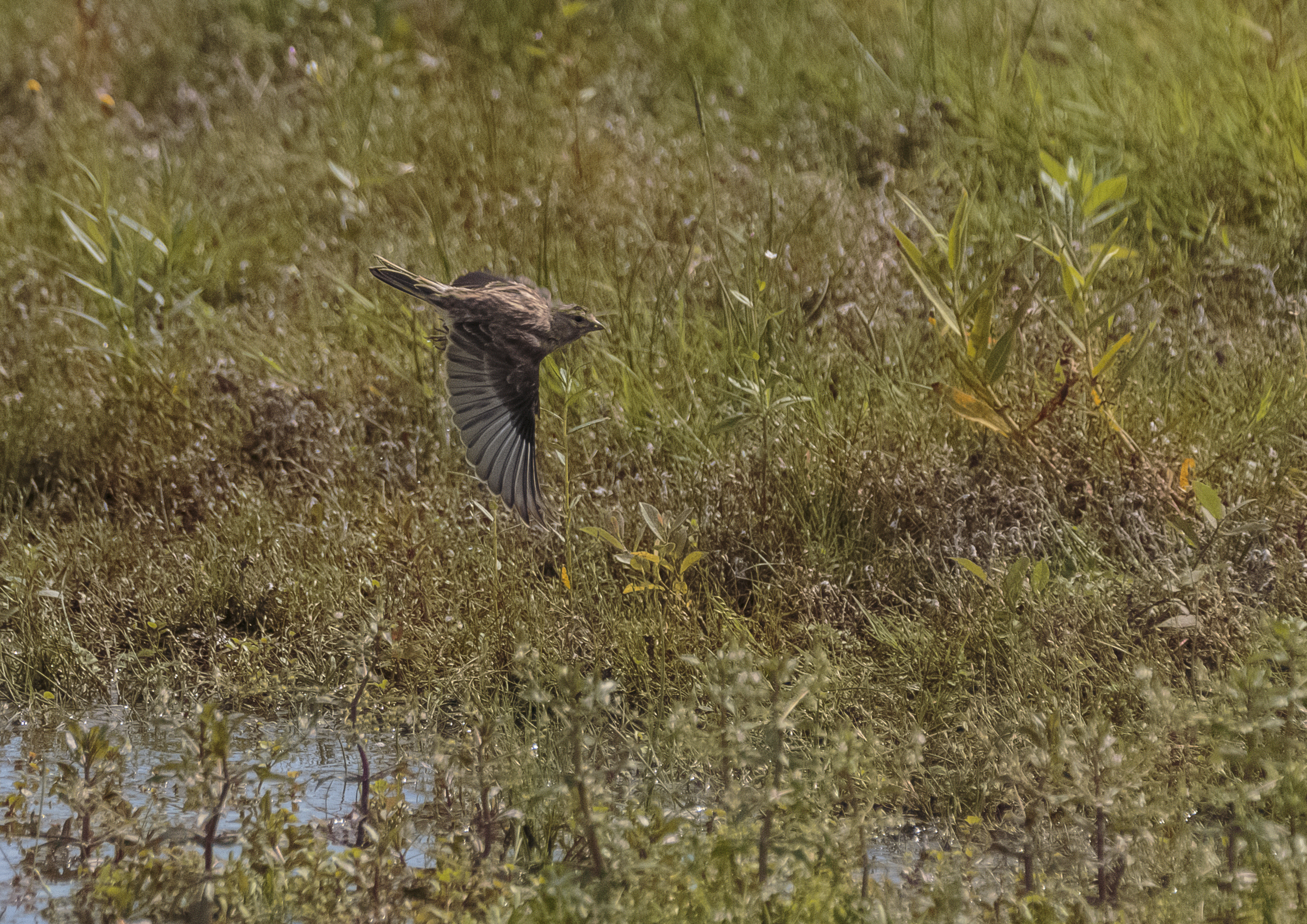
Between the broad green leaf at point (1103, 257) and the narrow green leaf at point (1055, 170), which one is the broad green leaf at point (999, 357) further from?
the narrow green leaf at point (1055, 170)

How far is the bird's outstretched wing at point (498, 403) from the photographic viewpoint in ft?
11.7

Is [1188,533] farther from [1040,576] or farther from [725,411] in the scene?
[725,411]

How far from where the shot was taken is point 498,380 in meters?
3.64

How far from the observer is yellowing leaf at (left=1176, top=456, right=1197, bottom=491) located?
3592mm

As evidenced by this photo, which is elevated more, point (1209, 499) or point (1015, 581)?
point (1209, 499)

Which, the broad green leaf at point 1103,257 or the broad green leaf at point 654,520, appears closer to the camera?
the broad green leaf at point 654,520

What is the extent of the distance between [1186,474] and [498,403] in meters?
1.96

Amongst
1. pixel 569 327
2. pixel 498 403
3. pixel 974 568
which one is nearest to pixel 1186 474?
pixel 974 568

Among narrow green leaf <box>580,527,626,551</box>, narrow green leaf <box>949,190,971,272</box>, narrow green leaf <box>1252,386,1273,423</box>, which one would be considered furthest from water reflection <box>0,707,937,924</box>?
narrow green leaf <box>1252,386,1273,423</box>

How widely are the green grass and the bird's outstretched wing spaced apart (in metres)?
0.16

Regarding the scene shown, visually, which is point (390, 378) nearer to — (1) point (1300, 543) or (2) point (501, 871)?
(2) point (501, 871)

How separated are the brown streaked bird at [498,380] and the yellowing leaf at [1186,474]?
1.82m

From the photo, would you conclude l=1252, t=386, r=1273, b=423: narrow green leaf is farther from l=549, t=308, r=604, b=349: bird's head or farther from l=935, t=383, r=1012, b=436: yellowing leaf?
l=549, t=308, r=604, b=349: bird's head

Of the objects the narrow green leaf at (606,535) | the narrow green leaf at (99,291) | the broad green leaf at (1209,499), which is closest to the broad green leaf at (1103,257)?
the broad green leaf at (1209,499)
